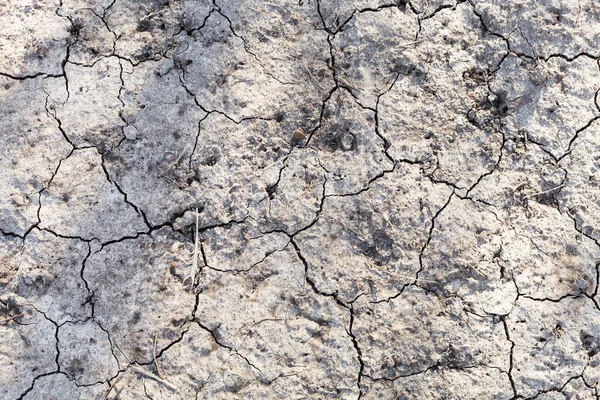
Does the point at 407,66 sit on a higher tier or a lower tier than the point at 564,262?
higher

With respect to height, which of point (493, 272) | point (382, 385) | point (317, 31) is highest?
point (317, 31)

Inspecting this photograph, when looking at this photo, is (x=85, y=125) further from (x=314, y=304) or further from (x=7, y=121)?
(x=314, y=304)

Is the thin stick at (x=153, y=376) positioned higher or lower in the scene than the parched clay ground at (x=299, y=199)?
lower

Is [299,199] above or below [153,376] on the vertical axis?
above

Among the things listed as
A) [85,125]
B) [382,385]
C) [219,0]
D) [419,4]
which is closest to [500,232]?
[382,385]

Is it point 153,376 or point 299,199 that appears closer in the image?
point 153,376

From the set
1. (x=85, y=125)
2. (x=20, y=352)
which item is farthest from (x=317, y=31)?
(x=20, y=352)

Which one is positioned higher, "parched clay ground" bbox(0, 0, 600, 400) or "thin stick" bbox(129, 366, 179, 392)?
"parched clay ground" bbox(0, 0, 600, 400)

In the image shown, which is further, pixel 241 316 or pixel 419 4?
pixel 419 4
